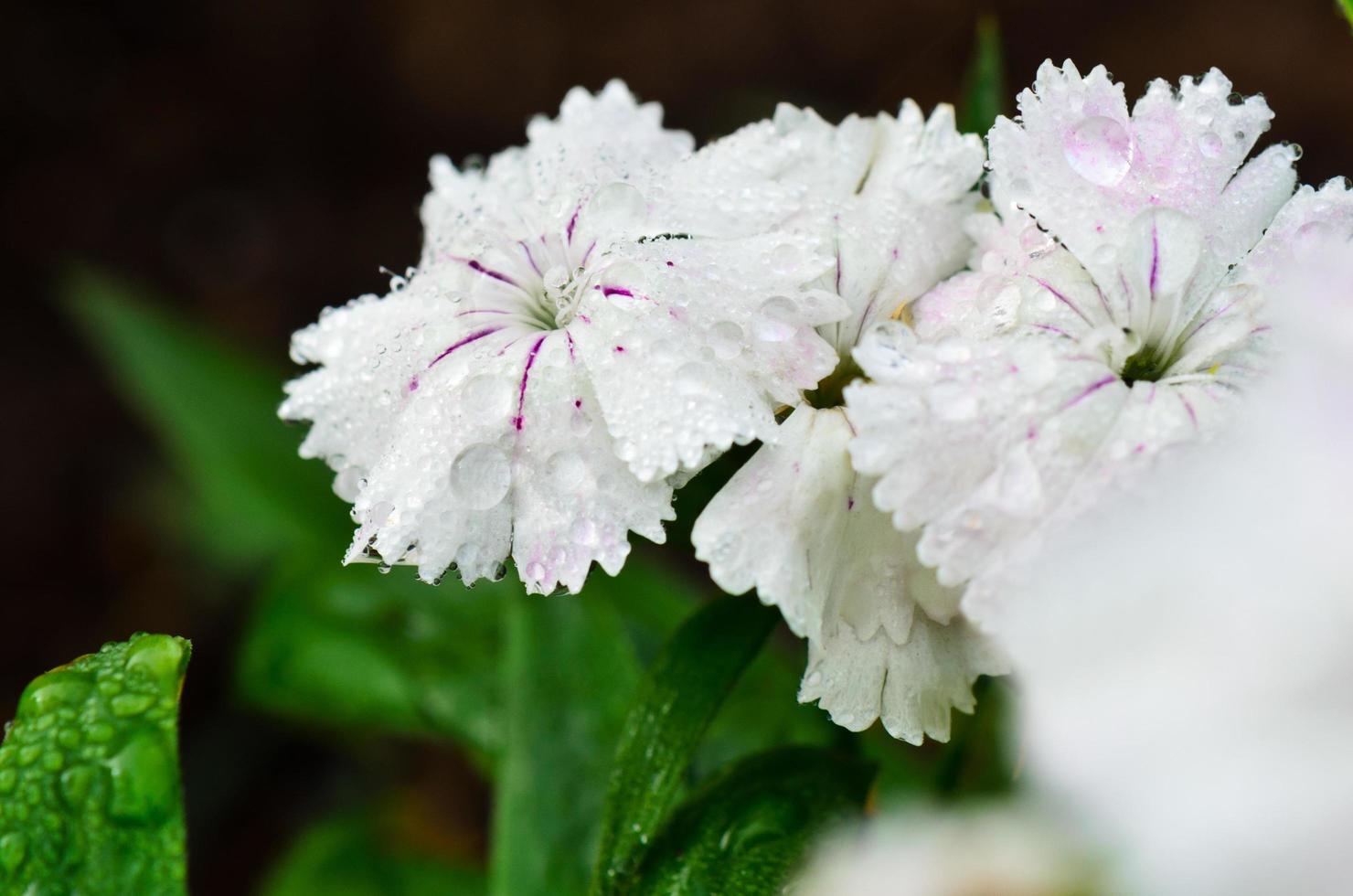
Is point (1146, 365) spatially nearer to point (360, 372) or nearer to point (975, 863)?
point (975, 863)

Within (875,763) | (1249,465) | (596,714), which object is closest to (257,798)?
(596,714)

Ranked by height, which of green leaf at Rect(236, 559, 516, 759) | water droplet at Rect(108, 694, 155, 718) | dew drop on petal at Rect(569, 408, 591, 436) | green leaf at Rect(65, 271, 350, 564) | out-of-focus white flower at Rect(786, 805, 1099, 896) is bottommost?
out-of-focus white flower at Rect(786, 805, 1099, 896)

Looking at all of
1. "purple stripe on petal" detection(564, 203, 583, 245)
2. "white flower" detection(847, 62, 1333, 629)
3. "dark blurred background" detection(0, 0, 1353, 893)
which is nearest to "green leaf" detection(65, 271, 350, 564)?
"dark blurred background" detection(0, 0, 1353, 893)

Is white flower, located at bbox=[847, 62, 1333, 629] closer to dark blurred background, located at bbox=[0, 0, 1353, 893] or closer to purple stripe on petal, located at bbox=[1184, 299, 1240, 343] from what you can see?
purple stripe on petal, located at bbox=[1184, 299, 1240, 343]

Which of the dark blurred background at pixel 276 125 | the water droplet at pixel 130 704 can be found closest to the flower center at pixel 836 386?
the water droplet at pixel 130 704

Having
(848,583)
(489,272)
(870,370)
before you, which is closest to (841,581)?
(848,583)

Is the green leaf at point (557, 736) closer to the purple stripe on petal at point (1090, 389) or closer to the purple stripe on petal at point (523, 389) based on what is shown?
the purple stripe on petal at point (523, 389)

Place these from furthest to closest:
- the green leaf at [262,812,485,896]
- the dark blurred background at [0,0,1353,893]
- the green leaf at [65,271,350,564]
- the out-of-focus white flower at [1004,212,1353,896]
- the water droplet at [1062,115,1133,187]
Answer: the dark blurred background at [0,0,1353,893] → the green leaf at [65,271,350,564] → the green leaf at [262,812,485,896] → the water droplet at [1062,115,1133,187] → the out-of-focus white flower at [1004,212,1353,896]
